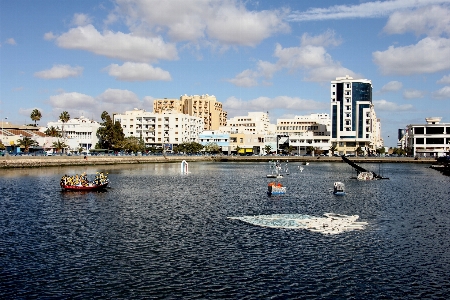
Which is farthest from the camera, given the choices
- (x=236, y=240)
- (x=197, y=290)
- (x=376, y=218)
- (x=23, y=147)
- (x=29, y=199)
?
(x=23, y=147)

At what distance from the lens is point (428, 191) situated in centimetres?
8131

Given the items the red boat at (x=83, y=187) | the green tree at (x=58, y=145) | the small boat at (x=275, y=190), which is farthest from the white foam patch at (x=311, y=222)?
the green tree at (x=58, y=145)

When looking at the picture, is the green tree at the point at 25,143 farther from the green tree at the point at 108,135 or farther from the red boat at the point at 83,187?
the red boat at the point at 83,187

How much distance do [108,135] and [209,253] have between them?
6460 inches

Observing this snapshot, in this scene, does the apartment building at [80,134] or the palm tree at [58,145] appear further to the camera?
the apartment building at [80,134]

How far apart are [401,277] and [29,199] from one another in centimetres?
5023

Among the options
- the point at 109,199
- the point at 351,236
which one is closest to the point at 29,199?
the point at 109,199

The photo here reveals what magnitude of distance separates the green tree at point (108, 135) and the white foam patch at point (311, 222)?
14993 cm

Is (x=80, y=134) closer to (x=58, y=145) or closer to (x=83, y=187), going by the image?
(x=58, y=145)

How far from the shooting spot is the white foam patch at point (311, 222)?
43625mm

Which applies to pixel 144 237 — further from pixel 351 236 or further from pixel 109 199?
pixel 109 199

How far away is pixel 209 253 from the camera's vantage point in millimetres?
34219

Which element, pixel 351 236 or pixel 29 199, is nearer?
pixel 351 236

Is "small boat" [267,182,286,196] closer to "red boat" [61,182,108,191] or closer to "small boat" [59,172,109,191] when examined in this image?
"small boat" [59,172,109,191]
